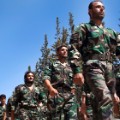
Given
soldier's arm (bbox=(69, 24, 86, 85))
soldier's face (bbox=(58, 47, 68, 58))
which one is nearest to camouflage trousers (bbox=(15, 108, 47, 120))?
soldier's face (bbox=(58, 47, 68, 58))

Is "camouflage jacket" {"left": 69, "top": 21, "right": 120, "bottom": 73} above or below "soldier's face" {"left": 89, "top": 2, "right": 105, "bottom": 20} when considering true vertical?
below

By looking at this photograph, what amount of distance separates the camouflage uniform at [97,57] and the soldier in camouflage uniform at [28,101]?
6328mm

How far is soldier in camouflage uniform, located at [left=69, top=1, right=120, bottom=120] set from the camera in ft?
21.3

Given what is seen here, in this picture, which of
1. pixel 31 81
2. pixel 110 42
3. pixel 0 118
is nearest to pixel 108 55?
pixel 110 42

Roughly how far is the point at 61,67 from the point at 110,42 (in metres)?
3.61

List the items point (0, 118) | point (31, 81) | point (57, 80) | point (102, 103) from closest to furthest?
1. point (102, 103)
2. point (57, 80)
3. point (31, 81)
4. point (0, 118)

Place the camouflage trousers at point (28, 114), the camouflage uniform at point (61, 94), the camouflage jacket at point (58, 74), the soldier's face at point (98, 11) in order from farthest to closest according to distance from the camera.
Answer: the camouflage trousers at point (28, 114) → the camouflage jacket at point (58, 74) → the camouflage uniform at point (61, 94) → the soldier's face at point (98, 11)

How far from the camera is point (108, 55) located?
7.06 meters

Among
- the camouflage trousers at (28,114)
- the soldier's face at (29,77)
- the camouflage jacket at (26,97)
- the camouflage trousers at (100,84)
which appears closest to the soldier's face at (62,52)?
the soldier's face at (29,77)

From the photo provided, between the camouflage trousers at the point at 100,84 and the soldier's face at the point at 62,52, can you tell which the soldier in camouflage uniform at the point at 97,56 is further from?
the soldier's face at the point at 62,52

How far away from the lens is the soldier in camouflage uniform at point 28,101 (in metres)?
13.4

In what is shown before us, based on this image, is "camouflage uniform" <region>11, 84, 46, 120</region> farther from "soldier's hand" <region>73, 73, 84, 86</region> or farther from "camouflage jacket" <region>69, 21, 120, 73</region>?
"soldier's hand" <region>73, 73, 84, 86</region>

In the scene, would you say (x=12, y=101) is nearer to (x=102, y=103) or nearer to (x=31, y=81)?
(x=31, y=81)

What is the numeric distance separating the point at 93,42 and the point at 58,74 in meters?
3.60
